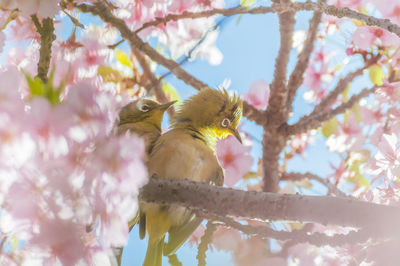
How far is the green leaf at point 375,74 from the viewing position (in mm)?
1271

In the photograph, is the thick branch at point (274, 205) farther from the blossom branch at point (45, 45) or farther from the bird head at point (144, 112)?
the bird head at point (144, 112)

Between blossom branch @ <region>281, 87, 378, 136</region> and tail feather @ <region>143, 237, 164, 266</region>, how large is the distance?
2.09 feet

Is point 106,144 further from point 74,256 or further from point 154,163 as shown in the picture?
point 154,163

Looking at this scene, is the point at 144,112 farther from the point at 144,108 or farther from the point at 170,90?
the point at 170,90

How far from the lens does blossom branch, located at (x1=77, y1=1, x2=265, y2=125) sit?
994mm

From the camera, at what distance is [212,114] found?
3.21 feet

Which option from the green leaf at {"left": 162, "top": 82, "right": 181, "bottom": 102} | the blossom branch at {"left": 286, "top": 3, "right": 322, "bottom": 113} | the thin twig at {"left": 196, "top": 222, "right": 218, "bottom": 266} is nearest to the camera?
the thin twig at {"left": 196, "top": 222, "right": 218, "bottom": 266}

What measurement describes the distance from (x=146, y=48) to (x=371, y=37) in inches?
22.4

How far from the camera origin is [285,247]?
117cm

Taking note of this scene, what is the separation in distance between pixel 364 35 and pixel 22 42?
30.5 inches

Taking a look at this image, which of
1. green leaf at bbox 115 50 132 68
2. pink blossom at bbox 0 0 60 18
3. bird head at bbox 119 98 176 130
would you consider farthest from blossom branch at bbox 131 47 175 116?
pink blossom at bbox 0 0 60 18

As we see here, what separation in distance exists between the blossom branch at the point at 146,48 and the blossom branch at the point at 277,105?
4 cm

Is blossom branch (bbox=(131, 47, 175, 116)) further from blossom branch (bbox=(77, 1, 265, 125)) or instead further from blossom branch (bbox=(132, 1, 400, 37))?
blossom branch (bbox=(132, 1, 400, 37))

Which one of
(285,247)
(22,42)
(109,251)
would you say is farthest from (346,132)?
(109,251)
